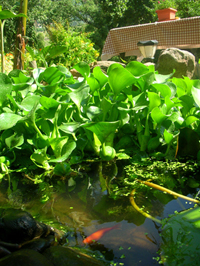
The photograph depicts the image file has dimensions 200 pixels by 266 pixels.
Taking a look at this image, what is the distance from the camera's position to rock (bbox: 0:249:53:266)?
747 millimetres

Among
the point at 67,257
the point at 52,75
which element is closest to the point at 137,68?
the point at 52,75

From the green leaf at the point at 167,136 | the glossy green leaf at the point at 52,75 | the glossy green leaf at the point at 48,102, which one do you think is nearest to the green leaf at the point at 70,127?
the glossy green leaf at the point at 48,102

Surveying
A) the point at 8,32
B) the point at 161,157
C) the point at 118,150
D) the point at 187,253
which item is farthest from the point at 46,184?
the point at 8,32

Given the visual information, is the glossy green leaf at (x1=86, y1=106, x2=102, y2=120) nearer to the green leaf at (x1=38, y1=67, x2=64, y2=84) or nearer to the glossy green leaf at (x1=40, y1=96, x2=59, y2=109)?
the glossy green leaf at (x1=40, y1=96, x2=59, y2=109)

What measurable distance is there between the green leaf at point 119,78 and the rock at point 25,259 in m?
0.96

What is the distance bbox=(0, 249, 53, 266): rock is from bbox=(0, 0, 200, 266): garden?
0.36ft

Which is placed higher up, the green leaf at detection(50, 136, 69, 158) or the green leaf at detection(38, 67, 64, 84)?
the green leaf at detection(38, 67, 64, 84)

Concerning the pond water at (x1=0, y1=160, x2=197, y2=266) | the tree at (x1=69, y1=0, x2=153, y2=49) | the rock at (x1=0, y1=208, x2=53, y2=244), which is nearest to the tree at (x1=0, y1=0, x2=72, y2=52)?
the tree at (x1=69, y1=0, x2=153, y2=49)

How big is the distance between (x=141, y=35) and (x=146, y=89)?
13.2ft

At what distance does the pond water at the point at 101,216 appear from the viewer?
910 mm

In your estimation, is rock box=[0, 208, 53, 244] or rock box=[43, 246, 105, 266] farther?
rock box=[0, 208, 53, 244]

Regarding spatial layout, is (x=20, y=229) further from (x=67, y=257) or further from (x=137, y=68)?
(x=137, y=68)

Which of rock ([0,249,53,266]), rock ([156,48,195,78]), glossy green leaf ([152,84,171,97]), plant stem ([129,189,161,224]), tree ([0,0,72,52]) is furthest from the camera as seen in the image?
tree ([0,0,72,52])

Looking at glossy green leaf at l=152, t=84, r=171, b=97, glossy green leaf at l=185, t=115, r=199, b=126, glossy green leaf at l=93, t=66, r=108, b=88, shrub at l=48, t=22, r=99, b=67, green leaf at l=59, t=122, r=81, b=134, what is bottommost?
shrub at l=48, t=22, r=99, b=67
